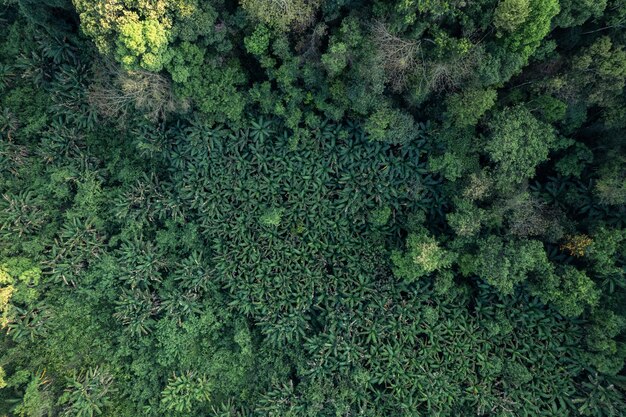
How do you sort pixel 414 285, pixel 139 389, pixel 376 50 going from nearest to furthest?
pixel 376 50 < pixel 414 285 < pixel 139 389

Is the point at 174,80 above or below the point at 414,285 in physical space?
above

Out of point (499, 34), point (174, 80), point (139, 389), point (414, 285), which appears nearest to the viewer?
point (499, 34)

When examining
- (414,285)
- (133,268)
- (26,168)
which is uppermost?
(414,285)

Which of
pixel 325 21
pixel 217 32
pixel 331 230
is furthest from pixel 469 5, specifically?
pixel 331 230

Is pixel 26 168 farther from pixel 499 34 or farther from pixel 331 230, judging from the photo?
pixel 499 34

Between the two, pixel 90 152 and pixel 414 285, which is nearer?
pixel 414 285

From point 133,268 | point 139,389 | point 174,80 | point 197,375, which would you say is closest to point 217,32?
point 174,80
